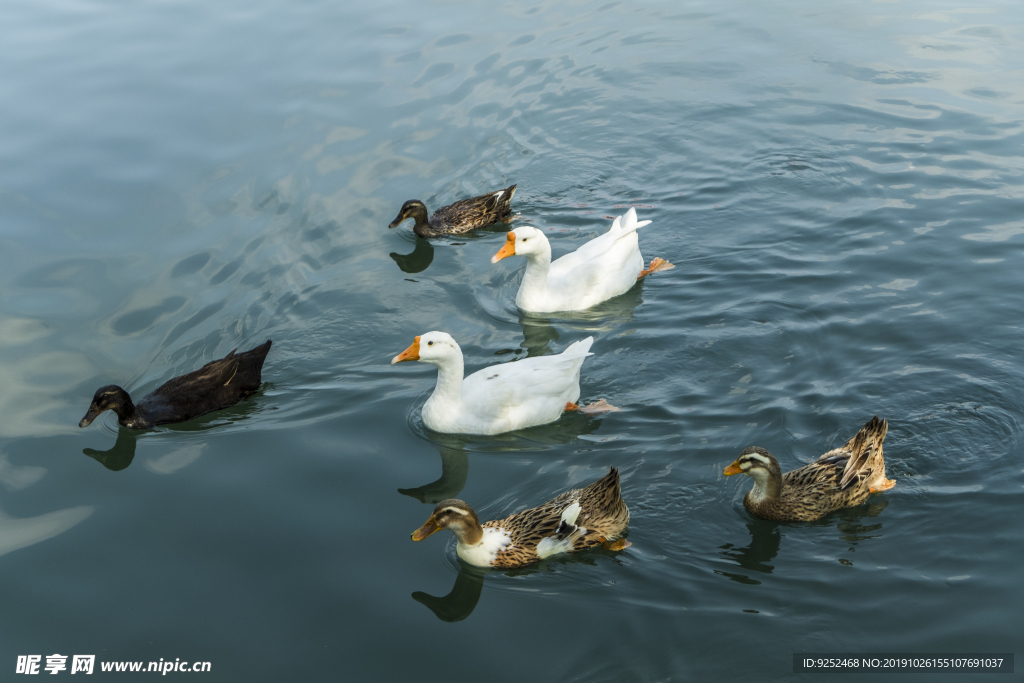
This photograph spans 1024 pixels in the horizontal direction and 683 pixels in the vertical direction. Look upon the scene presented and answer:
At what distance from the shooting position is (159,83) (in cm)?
1591

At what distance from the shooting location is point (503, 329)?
9.72 meters

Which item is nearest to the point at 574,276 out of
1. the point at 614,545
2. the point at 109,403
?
the point at 614,545

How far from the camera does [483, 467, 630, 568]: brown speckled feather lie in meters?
6.12

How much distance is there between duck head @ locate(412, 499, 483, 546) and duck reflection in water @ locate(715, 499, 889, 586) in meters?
1.75

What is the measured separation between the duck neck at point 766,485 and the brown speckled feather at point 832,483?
3 cm

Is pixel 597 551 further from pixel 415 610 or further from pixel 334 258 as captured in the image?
pixel 334 258

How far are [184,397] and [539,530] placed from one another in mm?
3836

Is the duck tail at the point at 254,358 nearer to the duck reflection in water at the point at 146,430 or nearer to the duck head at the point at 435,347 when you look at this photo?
the duck reflection in water at the point at 146,430

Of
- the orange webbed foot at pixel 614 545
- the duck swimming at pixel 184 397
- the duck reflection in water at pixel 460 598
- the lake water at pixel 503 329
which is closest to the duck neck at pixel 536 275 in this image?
the lake water at pixel 503 329

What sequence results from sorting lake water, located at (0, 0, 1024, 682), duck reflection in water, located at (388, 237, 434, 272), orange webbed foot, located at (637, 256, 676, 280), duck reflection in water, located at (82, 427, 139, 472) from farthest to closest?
duck reflection in water, located at (388, 237, 434, 272) < orange webbed foot, located at (637, 256, 676, 280) < duck reflection in water, located at (82, 427, 139, 472) < lake water, located at (0, 0, 1024, 682)

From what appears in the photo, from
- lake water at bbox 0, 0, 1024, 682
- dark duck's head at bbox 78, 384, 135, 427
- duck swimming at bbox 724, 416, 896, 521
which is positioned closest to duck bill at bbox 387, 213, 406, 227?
lake water at bbox 0, 0, 1024, 682

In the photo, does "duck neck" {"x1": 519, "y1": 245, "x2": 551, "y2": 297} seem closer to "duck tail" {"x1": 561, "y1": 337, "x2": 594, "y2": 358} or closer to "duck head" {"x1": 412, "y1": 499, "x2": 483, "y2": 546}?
"duck tail" {"x1": 561, "y1": 337, "x2": 594, "y2": 358}

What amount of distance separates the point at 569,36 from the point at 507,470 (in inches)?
512

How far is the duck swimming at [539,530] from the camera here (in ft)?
19.8
